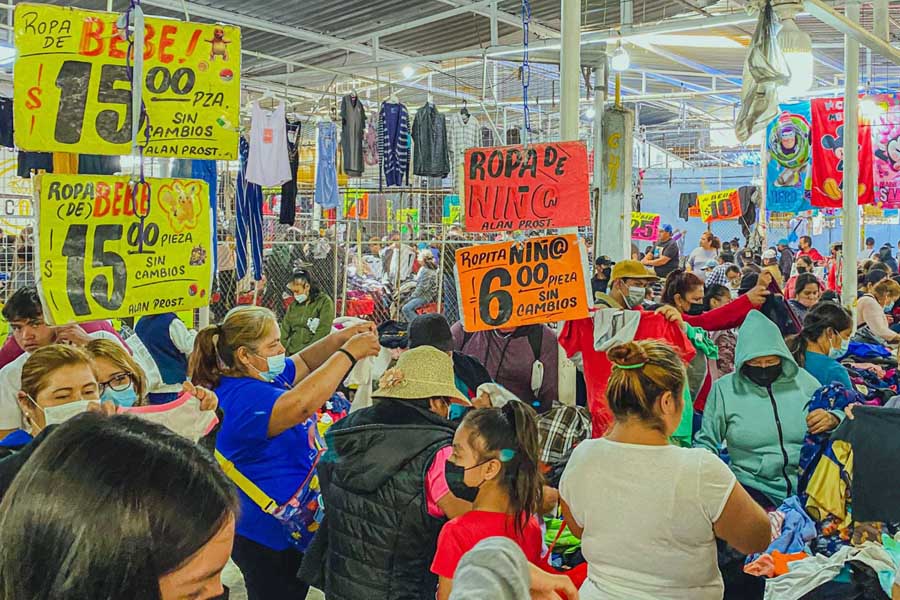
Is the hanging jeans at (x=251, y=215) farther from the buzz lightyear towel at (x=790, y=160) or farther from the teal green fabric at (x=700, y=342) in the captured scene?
the buzz lightyear towel at (x=790, y=160)

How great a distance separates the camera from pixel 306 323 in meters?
8.62

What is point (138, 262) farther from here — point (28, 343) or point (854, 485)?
point (854, 485)

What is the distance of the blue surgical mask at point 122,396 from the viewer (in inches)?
136

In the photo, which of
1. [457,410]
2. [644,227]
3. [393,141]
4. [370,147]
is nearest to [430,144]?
[393,141]

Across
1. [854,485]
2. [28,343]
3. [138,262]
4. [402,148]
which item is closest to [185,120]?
[138,262]

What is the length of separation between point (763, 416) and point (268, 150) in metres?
6.58

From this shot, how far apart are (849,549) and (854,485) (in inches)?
11.2

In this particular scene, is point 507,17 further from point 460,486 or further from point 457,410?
point 460,486

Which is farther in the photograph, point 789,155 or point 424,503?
point 789,155

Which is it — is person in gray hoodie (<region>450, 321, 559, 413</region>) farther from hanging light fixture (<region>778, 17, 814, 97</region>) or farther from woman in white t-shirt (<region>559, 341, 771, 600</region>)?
woman in white t-shirt (<region>559, 341, 771, 600</region>)

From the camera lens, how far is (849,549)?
3.24 m

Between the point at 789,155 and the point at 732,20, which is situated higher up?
the point at 732,20

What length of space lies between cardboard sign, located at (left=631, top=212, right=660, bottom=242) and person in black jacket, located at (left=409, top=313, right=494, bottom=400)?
14.5 m

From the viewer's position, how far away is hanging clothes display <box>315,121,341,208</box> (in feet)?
36.6
